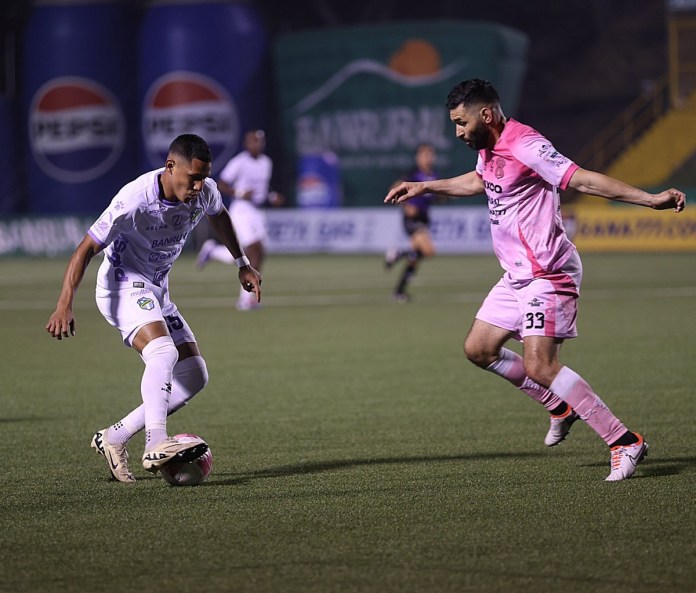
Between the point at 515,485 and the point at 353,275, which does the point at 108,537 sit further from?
the point at 353,275

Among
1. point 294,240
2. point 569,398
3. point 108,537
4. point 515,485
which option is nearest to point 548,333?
point 569,398

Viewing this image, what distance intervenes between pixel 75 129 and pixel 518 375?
111ft

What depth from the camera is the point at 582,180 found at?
23.0ft

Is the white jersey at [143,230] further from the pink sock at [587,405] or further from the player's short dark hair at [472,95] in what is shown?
the pink sock at [587,405]

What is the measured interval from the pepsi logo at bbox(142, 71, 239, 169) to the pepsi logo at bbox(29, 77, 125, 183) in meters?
1.52

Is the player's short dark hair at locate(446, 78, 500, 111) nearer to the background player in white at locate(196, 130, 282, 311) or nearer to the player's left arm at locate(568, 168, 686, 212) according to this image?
the player's left arm at locate(568, 168, 686, 212)

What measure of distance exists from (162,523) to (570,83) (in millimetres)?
46919

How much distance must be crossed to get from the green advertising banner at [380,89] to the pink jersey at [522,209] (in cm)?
3044

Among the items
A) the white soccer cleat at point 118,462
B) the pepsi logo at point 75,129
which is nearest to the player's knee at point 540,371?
the white soccer cleat at point 118,462

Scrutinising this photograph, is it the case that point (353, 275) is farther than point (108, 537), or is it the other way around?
point (353, 275)

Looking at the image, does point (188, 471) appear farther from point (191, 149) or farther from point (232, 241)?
point (191, 149)

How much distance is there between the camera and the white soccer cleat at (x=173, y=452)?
7031 mm

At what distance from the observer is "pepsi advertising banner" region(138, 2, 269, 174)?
128 feet

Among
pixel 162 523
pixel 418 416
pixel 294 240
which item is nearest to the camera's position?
pixel 162 523
